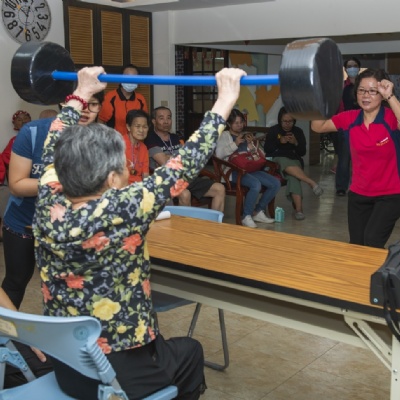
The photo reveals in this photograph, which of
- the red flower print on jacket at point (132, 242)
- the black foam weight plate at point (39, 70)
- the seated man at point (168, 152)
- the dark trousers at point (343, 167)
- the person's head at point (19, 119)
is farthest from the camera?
the dark trousers at point (343, 167)

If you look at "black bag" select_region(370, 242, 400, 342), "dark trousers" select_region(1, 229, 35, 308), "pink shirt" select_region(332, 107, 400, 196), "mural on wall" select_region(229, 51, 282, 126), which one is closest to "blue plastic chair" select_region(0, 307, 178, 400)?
"black bag" select_region(370, 242, 400, 342)

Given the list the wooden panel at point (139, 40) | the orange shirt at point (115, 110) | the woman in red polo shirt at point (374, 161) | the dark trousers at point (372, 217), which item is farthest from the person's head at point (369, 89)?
the wooden panel at point (139, 40)

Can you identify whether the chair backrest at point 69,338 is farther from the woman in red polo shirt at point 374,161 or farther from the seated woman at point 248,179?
the seated woman at point 248,179

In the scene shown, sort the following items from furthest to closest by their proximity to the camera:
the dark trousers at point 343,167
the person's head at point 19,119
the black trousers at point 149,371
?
the dark trousers at point 343,167 < the person's head at point 19,119 < the black trousers at point 149,371

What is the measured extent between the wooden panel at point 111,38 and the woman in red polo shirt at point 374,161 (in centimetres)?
481

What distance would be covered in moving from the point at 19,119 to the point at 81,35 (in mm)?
1469

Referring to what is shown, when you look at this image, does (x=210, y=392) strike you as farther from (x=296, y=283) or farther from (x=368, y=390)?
(x=296, y=283)

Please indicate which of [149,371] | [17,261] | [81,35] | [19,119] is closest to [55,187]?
[149,371]

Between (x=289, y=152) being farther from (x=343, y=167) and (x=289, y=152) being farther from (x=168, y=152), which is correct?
(x=168, y=152)

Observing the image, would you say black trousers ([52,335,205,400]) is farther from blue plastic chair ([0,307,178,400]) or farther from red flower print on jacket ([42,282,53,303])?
red flower print on jacket ([42,282,53,303])

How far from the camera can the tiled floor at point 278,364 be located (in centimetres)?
294

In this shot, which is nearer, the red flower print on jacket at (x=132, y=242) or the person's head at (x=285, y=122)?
the red flower print on jacket at (x=132, y=242)

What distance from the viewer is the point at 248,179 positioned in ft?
21.4

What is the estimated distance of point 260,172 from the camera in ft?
22.1
